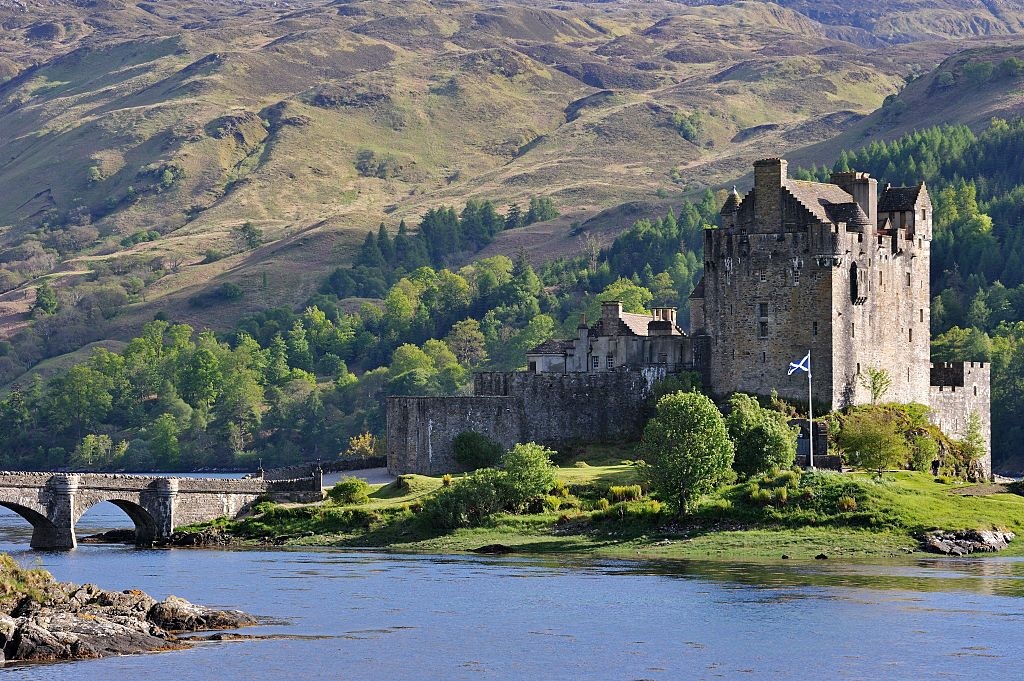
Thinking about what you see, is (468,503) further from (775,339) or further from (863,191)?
(863,191)

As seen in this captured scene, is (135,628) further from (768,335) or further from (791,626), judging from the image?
(768,335)

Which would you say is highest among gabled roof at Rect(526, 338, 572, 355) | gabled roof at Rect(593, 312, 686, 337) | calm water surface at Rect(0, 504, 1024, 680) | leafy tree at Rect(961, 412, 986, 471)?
gabled roof at Rect(593, 312, 686, 337)

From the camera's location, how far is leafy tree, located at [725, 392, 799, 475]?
117375 millimetres

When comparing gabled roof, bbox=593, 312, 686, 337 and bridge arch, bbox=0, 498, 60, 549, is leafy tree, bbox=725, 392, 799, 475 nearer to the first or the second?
gabled roof, bbox=593, 312, 686, 337

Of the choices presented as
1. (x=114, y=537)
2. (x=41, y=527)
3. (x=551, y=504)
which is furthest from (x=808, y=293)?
(x=41, y=527)

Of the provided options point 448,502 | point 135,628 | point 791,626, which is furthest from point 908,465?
point 135,628

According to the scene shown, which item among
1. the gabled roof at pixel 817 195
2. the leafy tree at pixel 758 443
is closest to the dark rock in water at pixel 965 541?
the leafy tree at pixel 758 443

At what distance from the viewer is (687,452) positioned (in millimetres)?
111375

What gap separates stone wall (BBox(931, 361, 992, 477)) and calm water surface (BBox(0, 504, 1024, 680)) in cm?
3574

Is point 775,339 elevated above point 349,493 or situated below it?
above

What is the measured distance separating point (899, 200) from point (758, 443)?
91.2 ft

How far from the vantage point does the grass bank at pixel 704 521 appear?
109 metres

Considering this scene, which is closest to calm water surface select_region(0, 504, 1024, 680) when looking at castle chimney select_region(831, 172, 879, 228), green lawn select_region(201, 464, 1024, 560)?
green lawn select_region(201, 464, 1024, 560)

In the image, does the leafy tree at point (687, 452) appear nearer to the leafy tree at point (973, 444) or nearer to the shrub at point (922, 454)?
the shrub at point (922, 454)
